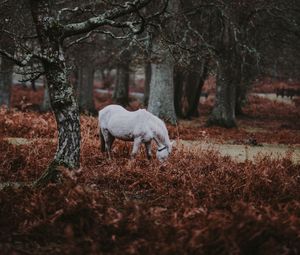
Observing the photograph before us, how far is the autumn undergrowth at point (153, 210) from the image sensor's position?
5.85 m

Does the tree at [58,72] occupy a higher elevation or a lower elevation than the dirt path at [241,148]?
higher

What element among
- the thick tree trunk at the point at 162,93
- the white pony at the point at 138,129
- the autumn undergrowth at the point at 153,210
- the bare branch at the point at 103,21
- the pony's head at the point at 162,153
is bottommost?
the autumn undergrowth at the point at 153,210

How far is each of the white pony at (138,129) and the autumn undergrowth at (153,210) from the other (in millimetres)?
472

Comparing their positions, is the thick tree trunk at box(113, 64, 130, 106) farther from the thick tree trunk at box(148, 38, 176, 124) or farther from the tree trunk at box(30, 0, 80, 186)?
the tree trunk at box(30, 0, 80, 186)

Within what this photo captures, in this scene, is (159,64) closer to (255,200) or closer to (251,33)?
(251,33)

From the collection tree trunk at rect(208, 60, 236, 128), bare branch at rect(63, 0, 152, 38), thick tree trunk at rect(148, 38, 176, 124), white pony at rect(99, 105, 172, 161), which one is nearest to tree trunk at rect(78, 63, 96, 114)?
thick tree trunk at rect(148, 38, 176, 124)

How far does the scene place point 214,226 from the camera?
19.8ft

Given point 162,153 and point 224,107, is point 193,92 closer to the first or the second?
point 224,107

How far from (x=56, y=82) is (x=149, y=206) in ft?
8.28

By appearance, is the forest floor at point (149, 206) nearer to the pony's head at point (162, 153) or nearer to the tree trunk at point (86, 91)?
the pony's head at point (162, 153)

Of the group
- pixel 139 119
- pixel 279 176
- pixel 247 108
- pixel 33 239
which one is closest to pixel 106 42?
pixel 247 108

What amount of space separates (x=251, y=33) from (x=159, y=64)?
928 centimetres

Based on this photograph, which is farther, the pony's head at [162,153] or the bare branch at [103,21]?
the pony's head at [162,153]

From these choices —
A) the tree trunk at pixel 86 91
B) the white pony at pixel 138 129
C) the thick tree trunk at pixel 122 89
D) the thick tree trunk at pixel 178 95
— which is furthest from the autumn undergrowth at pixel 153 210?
the thick tree trunk at pixel 122 89
